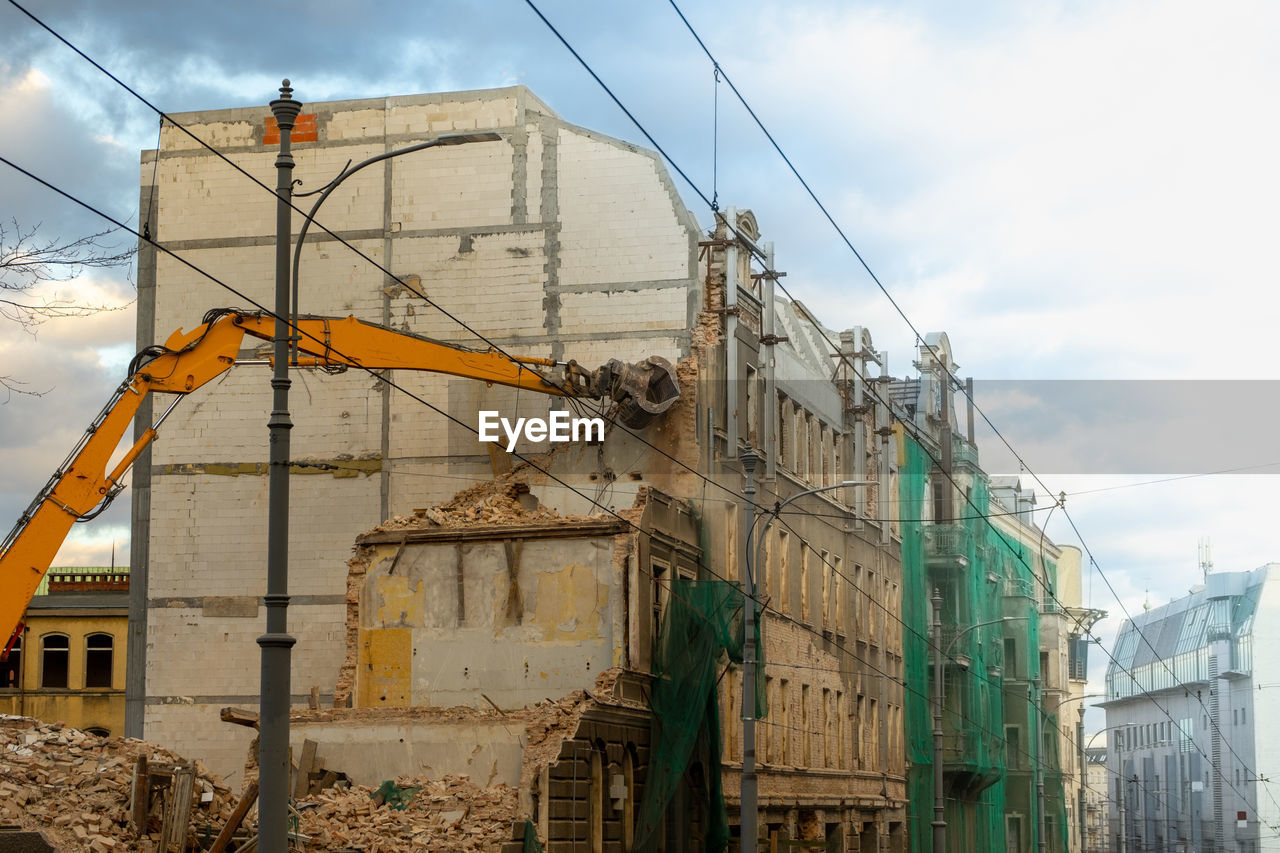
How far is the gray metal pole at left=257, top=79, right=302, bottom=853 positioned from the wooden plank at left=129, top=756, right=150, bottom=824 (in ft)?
24.4

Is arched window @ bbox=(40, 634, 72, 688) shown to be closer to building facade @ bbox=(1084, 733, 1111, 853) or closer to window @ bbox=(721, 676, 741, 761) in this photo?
window @ bbox=(721, 676, 741, 761)

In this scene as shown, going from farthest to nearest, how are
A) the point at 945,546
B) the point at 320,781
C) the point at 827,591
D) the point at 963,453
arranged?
the point at 963,453
the point at 945,546
the point at 827,591
the point at 320,781

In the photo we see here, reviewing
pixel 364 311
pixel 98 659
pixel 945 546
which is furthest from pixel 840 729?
pixel 98 659

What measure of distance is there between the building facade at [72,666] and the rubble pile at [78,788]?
35651mm

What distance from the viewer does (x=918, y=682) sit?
53.0 m

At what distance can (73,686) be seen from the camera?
59625mm

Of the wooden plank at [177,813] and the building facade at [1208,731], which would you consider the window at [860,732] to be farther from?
the building facade at [1208,731]

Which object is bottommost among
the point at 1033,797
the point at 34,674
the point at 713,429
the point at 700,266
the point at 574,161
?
the point at 1033,797

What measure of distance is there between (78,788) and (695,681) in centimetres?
1311

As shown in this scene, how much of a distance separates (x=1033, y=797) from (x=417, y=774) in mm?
42460

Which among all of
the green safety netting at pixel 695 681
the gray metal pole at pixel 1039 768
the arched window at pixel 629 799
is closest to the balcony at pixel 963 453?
the gray metal pole at pixel 1039 768

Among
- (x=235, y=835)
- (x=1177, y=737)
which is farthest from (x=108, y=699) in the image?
(x=1177, y=737)

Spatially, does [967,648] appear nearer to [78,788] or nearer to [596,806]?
[596,806]

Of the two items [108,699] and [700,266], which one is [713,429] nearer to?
[700,266]
